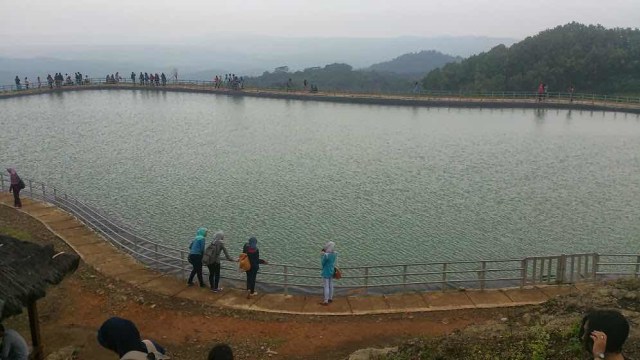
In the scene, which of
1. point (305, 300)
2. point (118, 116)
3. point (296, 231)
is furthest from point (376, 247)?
point (118, 116)

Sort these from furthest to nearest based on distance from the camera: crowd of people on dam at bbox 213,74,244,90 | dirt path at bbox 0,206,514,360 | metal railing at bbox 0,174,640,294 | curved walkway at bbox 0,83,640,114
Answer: crowd of people on dam at bbox 213,74,244,90
curved walkway at bbox 0,83,640,114
metal railing at bbox 0,174,640,294
dirt path at bbox 0,206,514,360

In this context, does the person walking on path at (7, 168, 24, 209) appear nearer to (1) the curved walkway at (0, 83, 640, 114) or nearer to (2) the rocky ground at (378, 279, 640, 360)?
(2) the rocky ground at (378, 279, 640, 360)

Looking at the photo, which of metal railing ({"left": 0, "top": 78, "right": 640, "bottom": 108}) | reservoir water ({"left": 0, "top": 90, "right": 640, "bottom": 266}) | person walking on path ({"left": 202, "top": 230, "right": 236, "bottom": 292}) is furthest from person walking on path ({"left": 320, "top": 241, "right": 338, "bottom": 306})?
metal railing ({"left": 0, "top": 78, "right": 640, "bottom": 108})

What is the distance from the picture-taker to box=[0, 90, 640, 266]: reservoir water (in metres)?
19.5

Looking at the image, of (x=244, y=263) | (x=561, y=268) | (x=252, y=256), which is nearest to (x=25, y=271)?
(x=244, y=263)

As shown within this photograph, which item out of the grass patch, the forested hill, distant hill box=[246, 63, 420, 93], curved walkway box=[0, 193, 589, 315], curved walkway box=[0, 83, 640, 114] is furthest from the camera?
distant hill box=[246, 63, 420, 93]

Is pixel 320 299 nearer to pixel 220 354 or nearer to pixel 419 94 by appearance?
pixel 220 354

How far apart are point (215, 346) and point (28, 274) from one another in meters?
4.73

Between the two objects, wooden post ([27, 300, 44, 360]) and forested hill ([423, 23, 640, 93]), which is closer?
wooden post ([27, 300, 44, 360])

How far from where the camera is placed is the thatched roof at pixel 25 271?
8.15 metres

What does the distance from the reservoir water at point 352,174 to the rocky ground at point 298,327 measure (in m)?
5.18

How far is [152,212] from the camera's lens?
2186 cm

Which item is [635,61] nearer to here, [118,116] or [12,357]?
[118,116]

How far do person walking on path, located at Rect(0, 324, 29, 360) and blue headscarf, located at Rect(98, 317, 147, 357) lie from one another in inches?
72.1
